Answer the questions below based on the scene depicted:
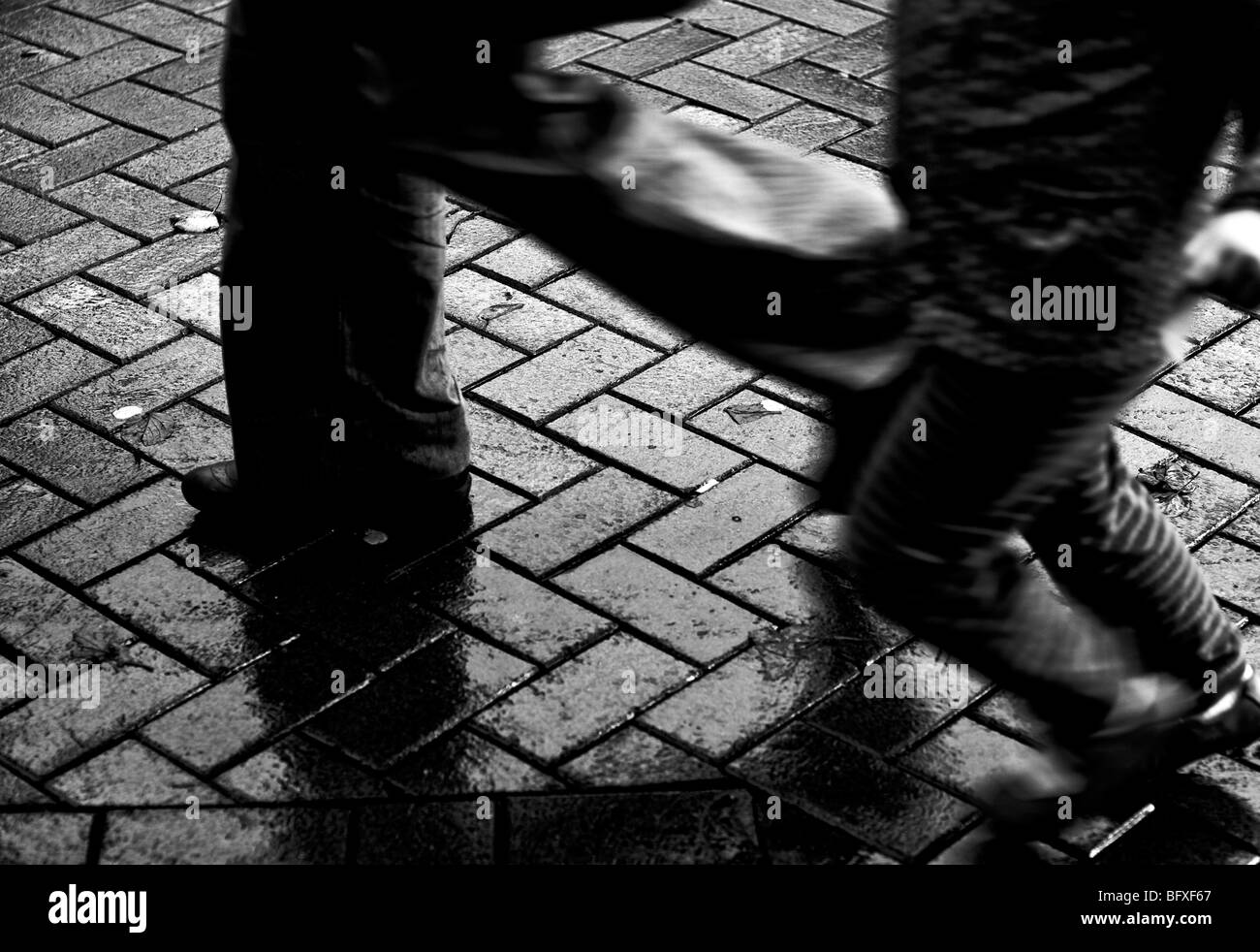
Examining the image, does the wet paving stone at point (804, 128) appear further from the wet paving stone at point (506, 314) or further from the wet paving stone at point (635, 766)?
the wet paving stone at point (635, 766)

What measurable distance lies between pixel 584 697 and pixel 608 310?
1.34 m

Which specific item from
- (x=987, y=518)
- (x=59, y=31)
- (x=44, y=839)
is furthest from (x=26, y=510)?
(x=59, y=31)

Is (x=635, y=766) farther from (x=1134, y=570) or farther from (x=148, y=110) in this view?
(x=148, y=110)

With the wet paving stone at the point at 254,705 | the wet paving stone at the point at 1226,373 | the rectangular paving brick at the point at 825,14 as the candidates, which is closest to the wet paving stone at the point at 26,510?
the wet paving stone at the point at 254,705

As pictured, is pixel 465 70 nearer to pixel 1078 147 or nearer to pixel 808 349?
pixel 808 349

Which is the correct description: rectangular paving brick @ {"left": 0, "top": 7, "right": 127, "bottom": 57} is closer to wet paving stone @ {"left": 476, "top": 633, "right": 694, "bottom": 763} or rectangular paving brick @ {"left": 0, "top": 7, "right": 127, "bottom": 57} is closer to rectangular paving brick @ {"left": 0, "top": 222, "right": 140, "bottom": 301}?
rectangular paving brick @ {"left": 0, "top": 222, "right": 140, "bottom": 301}

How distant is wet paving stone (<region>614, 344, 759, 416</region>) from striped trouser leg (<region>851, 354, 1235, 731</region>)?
4.50ft

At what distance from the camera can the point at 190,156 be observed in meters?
4.84

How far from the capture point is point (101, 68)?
5301 millimetres
